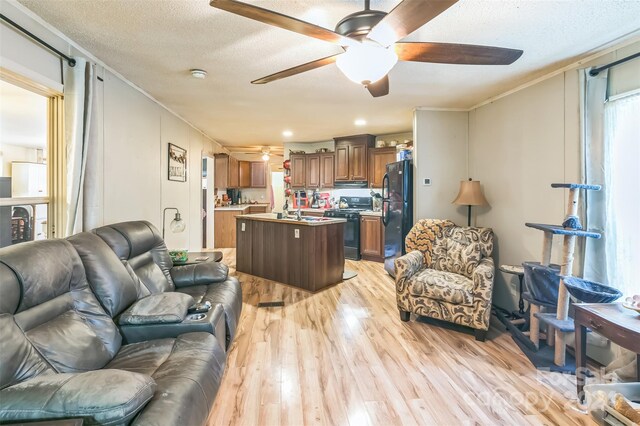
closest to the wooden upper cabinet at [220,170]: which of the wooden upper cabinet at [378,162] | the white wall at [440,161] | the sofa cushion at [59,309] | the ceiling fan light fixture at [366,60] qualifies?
the wooden upper cabinet at [378,162]

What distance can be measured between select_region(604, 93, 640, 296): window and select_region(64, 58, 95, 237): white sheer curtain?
13.0ft

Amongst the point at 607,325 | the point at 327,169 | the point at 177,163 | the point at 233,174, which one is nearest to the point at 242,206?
the point at 233,174

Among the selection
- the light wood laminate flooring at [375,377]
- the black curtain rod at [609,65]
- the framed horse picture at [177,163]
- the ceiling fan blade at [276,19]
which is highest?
the black curtain rod at [609,65]

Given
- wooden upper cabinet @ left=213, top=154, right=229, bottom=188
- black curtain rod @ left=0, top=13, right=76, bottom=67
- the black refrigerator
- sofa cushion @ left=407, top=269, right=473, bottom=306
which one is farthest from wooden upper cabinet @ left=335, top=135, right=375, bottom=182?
black curtain rod @ left=0, top=13, right=76, bottom=67

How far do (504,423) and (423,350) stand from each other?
0.81m

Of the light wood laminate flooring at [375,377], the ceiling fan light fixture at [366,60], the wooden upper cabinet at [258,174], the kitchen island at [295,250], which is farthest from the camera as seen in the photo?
the wooden upper cabinet at [258,174]

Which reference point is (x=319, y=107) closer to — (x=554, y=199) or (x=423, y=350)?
(x=554, y=199)

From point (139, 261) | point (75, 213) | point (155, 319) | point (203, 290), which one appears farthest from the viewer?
point (203, 290)

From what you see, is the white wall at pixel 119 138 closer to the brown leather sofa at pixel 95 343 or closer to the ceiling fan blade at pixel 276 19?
the brown leather sofa at pixel 95 343

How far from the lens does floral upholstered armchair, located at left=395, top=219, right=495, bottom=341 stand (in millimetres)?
2590

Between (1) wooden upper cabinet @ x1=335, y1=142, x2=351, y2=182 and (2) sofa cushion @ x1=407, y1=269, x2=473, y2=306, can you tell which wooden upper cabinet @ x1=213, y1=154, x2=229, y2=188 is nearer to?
(1) wooden upper cabinet @ x1=335, y1=142, x2=351, y2=182

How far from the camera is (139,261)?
236 centimetres

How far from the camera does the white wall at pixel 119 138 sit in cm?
184

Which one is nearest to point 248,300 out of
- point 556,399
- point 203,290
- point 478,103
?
point 203,290
